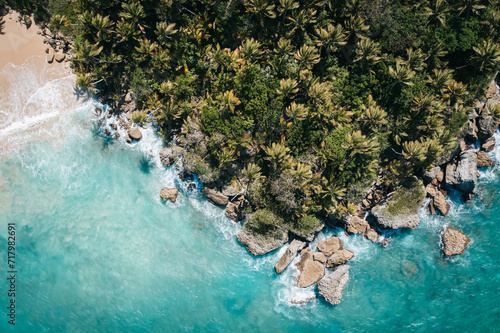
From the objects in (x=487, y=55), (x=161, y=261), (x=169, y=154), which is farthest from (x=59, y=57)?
(x=487, y=55)

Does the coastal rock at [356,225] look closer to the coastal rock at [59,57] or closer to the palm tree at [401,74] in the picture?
the palm tree at [401,74]

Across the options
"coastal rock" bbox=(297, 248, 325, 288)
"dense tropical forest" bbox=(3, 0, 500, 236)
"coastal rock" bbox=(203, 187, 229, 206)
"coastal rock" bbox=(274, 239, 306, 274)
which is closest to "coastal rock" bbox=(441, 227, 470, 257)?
"dense tropical forest" bbox=(3, 0, 500, 236)

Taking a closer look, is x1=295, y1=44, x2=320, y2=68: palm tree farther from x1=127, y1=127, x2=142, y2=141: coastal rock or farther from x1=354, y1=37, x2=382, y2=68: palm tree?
x1=127, y1=127, x2=142, y2=141: coastal rock

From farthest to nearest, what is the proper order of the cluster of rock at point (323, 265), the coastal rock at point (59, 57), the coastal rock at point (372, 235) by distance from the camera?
the coastal rock at point (59, 57)
the coastal rock at point (372, 235)
the cluster of rock at point (323, 265)

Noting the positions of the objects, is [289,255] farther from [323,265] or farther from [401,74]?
[401,74]

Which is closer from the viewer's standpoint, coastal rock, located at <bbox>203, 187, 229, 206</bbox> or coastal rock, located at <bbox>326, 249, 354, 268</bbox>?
coastal rock, located at <bbox>326, 249, 354, 268</bbox>

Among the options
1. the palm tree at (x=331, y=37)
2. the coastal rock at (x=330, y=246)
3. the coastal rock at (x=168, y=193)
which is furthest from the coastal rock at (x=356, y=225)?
the coastal rock at (x=168, y=193)

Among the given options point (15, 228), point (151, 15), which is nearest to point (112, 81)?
point (151, 15)

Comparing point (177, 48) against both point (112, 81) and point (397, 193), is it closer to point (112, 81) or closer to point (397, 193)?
point (112, 81)
